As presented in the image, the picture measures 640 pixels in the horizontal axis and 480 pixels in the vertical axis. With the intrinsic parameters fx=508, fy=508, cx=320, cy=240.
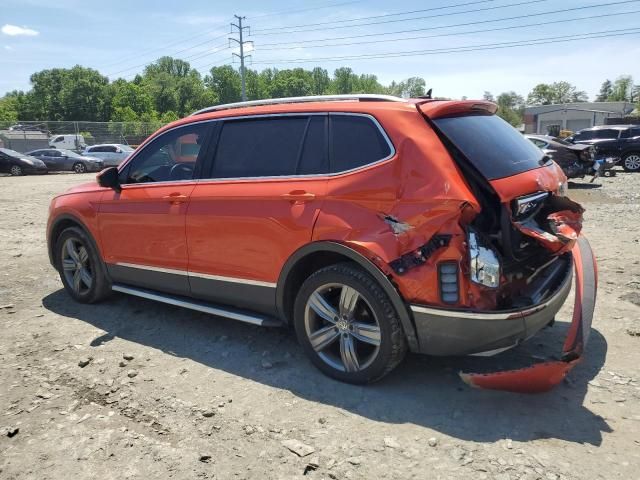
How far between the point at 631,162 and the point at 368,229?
19.9 meters

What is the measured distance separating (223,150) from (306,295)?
1422mm

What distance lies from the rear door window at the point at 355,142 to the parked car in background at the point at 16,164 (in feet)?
86.2

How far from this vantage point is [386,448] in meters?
2.78

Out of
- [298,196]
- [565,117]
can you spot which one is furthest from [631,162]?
[565,117]

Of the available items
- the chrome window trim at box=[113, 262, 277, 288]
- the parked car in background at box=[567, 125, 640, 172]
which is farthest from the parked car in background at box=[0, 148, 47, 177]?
the parked car in background at box=[567, 125, 640, 172]

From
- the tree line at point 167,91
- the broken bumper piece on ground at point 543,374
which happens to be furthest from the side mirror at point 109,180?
the tree line at point 167,91

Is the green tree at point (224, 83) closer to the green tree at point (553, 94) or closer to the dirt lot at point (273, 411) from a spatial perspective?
the green tree at point (553, 94)

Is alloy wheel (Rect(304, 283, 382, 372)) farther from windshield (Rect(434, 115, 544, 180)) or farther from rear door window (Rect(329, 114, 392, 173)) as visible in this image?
windshield (Rect(434, 115, 544, 180))

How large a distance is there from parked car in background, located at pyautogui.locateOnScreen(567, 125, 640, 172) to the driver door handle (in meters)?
18.6

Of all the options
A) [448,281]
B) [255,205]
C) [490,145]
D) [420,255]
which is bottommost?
[448,281]

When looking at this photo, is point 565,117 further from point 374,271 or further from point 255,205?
point 374,271

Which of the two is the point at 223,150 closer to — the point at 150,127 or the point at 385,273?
the point at 385,273

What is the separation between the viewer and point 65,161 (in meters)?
27.4

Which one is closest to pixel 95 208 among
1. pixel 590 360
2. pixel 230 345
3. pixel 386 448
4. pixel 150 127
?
pixel 230 345
